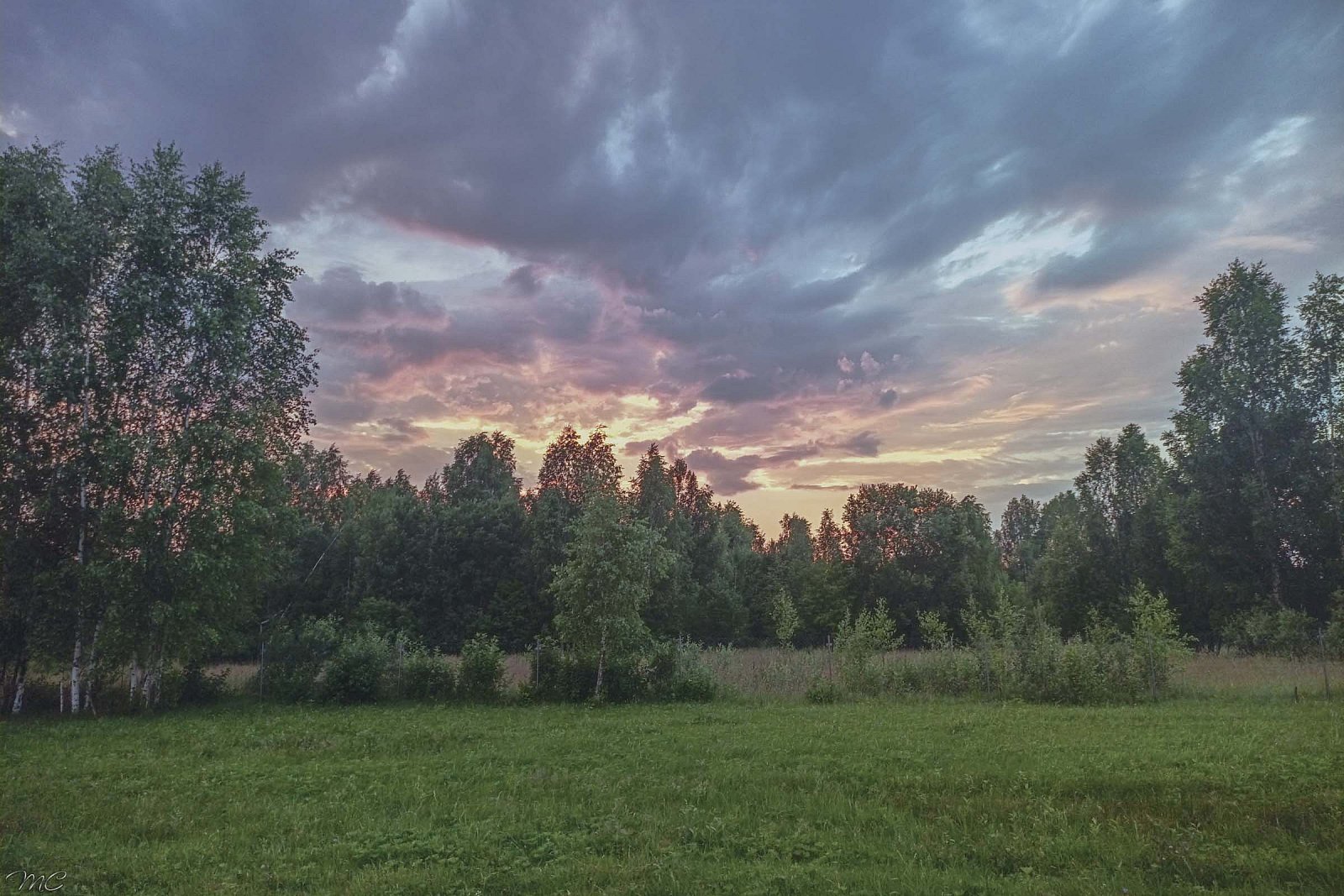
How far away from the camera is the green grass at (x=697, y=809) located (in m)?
6.85

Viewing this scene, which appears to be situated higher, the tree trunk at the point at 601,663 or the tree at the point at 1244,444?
the tree at the point at 1244,444

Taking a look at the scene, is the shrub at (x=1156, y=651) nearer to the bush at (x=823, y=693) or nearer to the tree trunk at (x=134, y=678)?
the bush at (x=823, y=693)

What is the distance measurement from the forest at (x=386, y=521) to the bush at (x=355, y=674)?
0.91 metres

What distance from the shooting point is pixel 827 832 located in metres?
8.24

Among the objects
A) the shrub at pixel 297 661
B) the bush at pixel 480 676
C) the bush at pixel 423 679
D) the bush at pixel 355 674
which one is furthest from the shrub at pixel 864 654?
the shrub at pixel 297 661

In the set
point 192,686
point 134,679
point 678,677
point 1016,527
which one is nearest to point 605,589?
point 678,677

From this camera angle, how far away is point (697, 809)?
364 inches

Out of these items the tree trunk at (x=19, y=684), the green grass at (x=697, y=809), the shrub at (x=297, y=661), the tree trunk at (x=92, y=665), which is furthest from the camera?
the shrub at (x=297, y=661)

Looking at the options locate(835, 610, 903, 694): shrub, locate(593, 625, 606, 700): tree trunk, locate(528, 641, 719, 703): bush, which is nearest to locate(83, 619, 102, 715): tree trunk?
locate(528, 641, 719, 703): bush

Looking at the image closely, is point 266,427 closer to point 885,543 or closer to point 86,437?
point 86,437

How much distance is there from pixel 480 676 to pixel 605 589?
16.1ft

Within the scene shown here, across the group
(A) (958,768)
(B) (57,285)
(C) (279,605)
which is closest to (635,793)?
(A) (958,768)

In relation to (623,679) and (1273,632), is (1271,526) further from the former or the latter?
(623,679)

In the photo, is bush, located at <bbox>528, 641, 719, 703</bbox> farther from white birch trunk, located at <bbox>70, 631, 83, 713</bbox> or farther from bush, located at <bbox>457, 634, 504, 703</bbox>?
white birch trunk, located at <bbox>70, 631, 83, 713</bbox>
